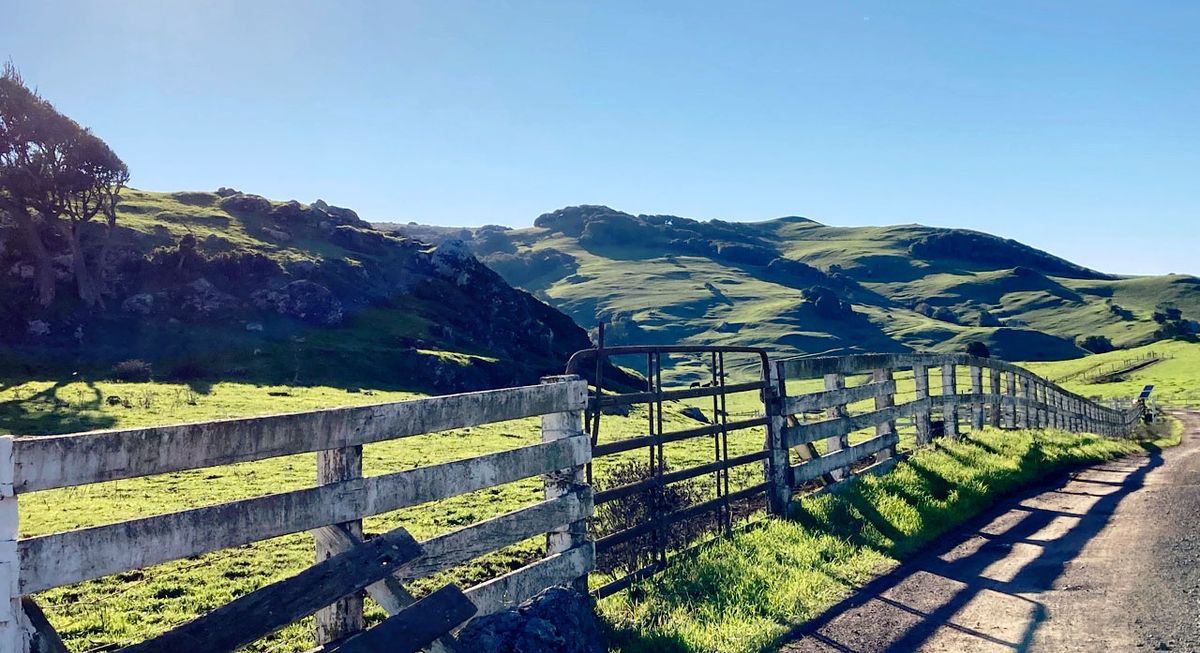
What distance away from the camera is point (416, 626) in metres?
4.75

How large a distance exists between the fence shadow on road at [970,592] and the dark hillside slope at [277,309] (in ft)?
161

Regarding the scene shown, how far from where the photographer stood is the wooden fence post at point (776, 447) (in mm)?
10625

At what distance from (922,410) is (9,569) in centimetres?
1514

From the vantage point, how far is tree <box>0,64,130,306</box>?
6122 cm

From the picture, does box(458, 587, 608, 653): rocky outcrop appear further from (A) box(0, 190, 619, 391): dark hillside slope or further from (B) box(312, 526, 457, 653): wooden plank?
(A) box(0, 190, 619, 391): dark hillside slope

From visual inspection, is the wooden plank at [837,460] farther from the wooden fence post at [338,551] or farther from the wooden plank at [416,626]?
the wooden fence post at [338,551]

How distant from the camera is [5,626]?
354 centimetres

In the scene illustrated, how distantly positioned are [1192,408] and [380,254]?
8691 cm

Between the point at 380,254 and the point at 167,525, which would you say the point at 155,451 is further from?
the point at 380,254

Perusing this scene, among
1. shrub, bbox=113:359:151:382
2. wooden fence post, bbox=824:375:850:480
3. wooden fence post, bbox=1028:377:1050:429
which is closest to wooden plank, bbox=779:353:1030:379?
wooden fence post, bbox=824:375:850:480

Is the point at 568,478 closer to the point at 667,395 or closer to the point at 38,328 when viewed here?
the point at 667,395

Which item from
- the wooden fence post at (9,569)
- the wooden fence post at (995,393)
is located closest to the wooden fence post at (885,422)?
the wooden fence post at (995,393)

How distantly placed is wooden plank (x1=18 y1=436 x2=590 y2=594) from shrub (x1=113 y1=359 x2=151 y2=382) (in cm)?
4890

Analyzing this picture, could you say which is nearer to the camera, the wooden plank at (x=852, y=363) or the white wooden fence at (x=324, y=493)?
the white wooden fence at (x=324, y=493)
